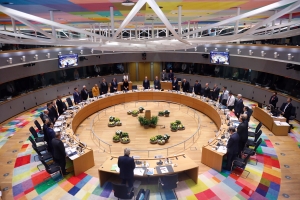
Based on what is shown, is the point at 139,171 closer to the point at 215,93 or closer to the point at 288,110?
the point at 288,110

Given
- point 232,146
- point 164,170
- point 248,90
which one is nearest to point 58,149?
point 164,170

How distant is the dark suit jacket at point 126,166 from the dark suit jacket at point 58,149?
83.5 inches

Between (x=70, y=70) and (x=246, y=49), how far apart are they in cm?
1261

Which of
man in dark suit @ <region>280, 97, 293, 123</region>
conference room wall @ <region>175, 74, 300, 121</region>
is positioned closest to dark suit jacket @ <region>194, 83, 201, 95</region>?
conference room wall @ <region>175, 74, 300, 121</region>

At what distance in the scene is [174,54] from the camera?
1931cm

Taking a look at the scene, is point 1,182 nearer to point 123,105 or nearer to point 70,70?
point 123,105

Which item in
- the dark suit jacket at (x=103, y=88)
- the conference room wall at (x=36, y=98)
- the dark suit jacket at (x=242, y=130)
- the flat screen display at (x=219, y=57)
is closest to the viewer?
the dark suit jacket at (x=242, y=130)

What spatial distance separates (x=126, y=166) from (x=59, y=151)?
7.84 ft

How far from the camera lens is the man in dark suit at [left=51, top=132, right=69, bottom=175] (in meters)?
6.69

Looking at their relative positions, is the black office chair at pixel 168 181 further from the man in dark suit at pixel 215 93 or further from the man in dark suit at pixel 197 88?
the man in dark suit at pixel 197 88

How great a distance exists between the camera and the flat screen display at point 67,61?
49.2 ft

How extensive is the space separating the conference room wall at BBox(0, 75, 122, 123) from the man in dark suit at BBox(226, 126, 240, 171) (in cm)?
1110

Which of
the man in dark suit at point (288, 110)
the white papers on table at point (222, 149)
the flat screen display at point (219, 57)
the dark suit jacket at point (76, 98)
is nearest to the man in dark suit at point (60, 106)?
the dark suit jacket at point (76, 98)

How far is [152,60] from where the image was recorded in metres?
20.1
